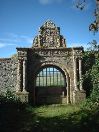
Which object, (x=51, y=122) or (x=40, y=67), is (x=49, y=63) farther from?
(x=51, y=122)

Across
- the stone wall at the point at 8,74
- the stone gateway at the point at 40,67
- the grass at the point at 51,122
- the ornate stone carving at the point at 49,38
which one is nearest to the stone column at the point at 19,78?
the stone gateway at the point at 40,67

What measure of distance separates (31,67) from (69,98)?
13.3ft

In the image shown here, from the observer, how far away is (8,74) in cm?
2316

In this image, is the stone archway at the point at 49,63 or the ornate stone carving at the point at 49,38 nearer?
the stone archway at the point at 49,63

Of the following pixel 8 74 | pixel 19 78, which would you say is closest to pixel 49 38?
pixel 19 78

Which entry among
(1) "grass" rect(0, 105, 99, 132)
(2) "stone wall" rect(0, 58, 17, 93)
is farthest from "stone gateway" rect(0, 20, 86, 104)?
(1) "grass" rect(0, 105, 99, 132)

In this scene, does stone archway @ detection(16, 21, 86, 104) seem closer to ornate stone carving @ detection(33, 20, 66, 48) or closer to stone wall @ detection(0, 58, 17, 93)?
ornate stone carving @ detection(33, 20, 66, 48)

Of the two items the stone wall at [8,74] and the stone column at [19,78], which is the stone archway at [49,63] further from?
the stone wall at [8,74]

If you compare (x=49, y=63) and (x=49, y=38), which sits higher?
(x=49, y=38)

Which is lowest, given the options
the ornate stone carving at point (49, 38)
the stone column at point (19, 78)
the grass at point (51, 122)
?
the grass at point (51, 122)

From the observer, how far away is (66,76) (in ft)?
74.7

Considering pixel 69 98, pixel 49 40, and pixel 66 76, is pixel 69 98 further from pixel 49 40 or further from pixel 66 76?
pixel 49 40

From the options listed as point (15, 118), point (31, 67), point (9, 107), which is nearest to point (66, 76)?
point (31, 67)

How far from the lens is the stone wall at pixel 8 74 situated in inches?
906
